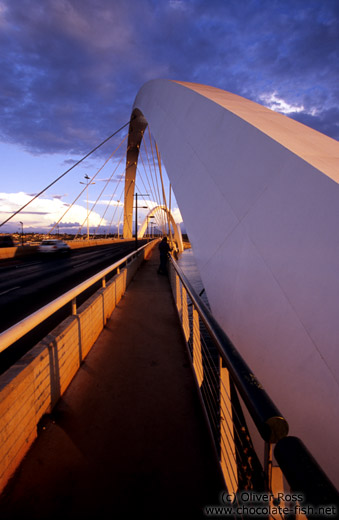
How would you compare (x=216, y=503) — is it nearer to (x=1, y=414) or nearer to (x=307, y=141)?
(x=1, y=414)

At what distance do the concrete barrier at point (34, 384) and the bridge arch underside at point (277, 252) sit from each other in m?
2.02

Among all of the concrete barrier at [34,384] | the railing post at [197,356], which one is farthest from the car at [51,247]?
the railing post at [197,356]

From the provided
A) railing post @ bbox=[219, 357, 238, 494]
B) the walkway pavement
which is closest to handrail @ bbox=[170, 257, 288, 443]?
railing post @ bbox=[219, 357, 238, 494]

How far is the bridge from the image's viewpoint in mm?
1732

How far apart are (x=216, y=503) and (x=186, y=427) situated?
75 centimetres

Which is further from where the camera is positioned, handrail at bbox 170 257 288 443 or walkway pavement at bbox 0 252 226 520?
walkway pavement at bbox 0 252 226 520

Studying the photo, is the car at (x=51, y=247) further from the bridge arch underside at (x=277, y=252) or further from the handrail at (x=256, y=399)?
the handrail at (x=256, y=399)

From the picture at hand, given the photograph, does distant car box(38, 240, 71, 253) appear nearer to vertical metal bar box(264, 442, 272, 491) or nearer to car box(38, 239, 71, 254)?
car box(38, 239, 71, 254)

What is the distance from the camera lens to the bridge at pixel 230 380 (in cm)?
173

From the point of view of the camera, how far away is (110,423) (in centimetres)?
264

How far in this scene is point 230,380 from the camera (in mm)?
1719

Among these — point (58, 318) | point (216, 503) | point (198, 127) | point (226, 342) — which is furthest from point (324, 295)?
point (58, 318)

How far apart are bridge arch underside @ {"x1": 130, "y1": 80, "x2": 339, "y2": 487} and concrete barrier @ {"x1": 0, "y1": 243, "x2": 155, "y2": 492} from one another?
202 cm

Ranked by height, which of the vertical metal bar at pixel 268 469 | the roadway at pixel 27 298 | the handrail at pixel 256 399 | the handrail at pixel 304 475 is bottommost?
the roadway at pixel 27 298
